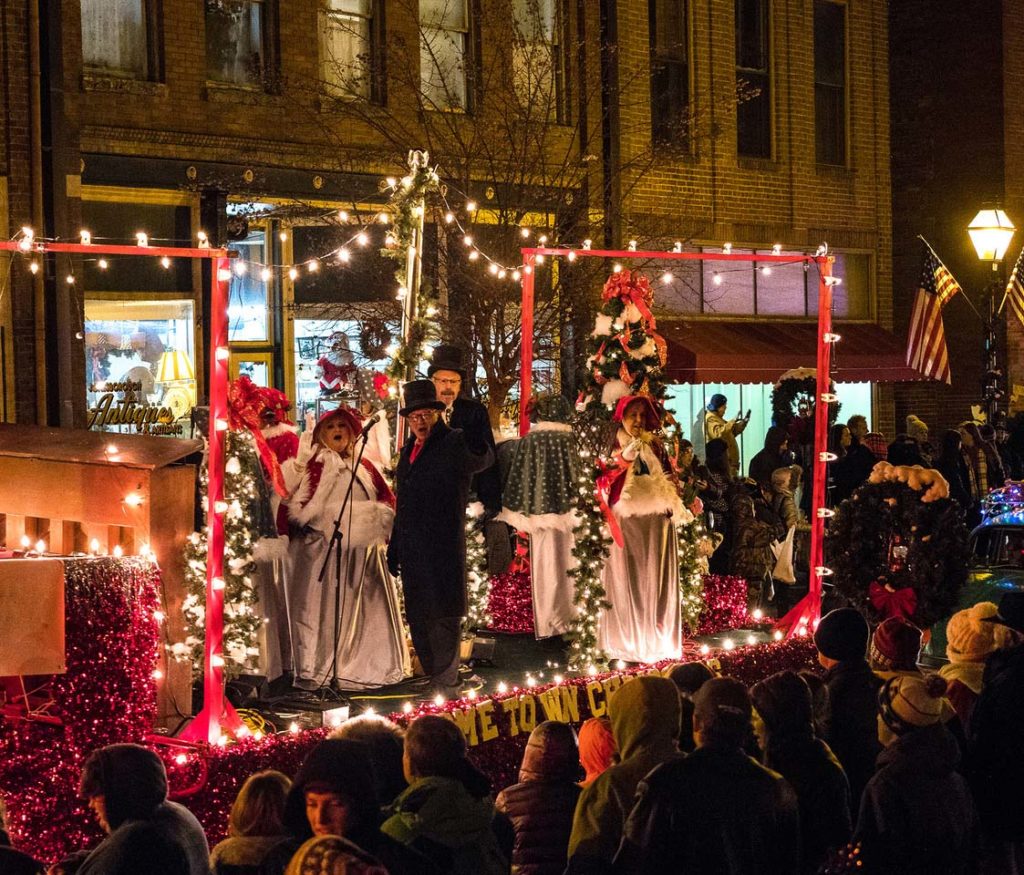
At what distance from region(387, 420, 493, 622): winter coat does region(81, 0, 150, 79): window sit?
360 inches

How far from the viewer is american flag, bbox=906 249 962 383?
18.2m

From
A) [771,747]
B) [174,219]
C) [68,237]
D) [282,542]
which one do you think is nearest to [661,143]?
[174,219]

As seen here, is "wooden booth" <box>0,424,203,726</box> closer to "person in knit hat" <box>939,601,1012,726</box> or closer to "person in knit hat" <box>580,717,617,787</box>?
"person in knit hat" <box>580,717,617,787</box>

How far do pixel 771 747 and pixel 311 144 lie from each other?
14.2 metres

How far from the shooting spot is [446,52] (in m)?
20.6

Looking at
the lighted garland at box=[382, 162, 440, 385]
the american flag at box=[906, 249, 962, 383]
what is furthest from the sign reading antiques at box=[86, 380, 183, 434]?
the american flag at box=[906, 249, 962, 383]

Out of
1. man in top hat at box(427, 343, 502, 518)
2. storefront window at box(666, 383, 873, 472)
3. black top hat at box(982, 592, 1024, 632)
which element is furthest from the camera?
storefront window at box(666, 383, 873, 472)

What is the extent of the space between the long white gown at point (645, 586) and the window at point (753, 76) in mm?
13821

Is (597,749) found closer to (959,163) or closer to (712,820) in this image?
(712,820)

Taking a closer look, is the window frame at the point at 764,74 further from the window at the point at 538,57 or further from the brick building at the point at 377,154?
the window at the point at 538,57

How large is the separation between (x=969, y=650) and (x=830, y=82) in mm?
19928

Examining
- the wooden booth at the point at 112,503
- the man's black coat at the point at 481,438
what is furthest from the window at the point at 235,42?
the wooden booth at the point at 112,503

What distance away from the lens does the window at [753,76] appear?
2455 cm

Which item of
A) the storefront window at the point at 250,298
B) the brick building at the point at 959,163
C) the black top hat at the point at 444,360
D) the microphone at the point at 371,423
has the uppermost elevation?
the brick building at the point at 959,163
